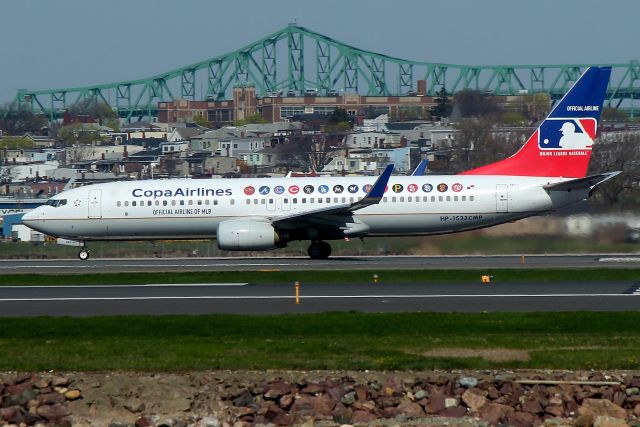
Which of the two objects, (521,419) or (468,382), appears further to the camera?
(468,382)

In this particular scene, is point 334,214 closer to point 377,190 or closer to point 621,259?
point 377,190

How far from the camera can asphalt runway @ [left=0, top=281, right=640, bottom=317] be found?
26.2 metres

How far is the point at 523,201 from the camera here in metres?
41.8

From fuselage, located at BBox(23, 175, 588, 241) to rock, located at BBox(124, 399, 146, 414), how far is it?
76.2 ft

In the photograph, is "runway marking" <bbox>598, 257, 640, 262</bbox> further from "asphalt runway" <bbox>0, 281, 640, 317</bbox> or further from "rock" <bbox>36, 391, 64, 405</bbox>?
"rock" <bbox>36, 391, 64, 405</bbox>

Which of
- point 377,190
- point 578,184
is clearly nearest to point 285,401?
point 377,190

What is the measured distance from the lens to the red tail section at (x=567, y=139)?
140ft

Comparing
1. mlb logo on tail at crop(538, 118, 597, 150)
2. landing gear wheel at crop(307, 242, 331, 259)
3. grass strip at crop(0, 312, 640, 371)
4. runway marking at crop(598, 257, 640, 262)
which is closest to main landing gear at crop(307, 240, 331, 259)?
landing gear wheel at crop(307, 242, 331, 259)

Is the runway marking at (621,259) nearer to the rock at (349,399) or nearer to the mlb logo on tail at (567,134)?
→ the mlb logo on tail at (567,134)

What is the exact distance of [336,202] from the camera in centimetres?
4219

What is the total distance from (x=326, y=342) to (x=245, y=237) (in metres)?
19.4

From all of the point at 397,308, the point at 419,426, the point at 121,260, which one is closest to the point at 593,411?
the point at 419,426

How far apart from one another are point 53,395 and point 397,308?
9.31 metres

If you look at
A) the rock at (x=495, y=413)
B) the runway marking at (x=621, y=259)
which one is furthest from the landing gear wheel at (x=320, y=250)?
the rock at (x=495, y=413)
